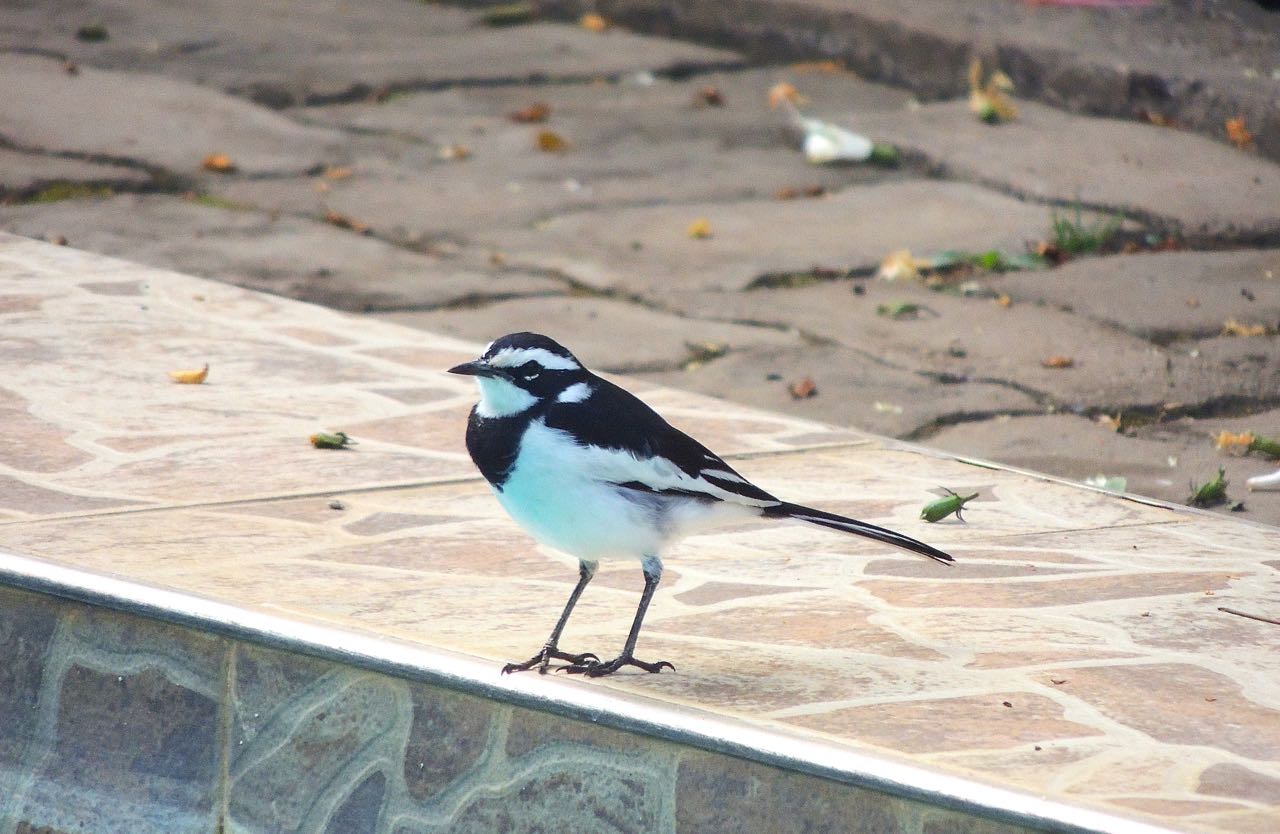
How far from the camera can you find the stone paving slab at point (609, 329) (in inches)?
235

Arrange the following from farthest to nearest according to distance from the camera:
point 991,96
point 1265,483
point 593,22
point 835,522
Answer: point 593,22 < point 991,96 < point 1265,483 < point 835,522

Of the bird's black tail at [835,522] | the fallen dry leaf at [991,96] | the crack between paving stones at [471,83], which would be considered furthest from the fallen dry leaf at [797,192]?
the bird's black tail at [835,522]

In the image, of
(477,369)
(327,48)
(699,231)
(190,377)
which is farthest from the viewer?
(327,48)

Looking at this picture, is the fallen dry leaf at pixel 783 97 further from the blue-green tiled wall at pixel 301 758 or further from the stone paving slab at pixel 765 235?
the blue-green tiled wall at pixel 301 758

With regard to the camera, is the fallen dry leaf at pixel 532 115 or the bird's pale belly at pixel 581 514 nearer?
the bird's pale belly at pixel 581 514

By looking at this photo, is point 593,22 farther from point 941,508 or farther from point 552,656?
point 552,656

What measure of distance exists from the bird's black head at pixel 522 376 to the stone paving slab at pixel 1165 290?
3515 mm

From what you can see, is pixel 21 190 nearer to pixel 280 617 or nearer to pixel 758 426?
pixel 758 426

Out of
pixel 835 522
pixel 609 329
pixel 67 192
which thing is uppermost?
pixel 835 522

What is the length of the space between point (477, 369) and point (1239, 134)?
592 cm

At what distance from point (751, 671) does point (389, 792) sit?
0.70 m

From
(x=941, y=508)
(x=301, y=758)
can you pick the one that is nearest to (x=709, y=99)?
(x=941, y=508)

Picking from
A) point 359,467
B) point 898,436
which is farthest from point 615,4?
point 359,467

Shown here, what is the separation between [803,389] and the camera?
5.74 meters
